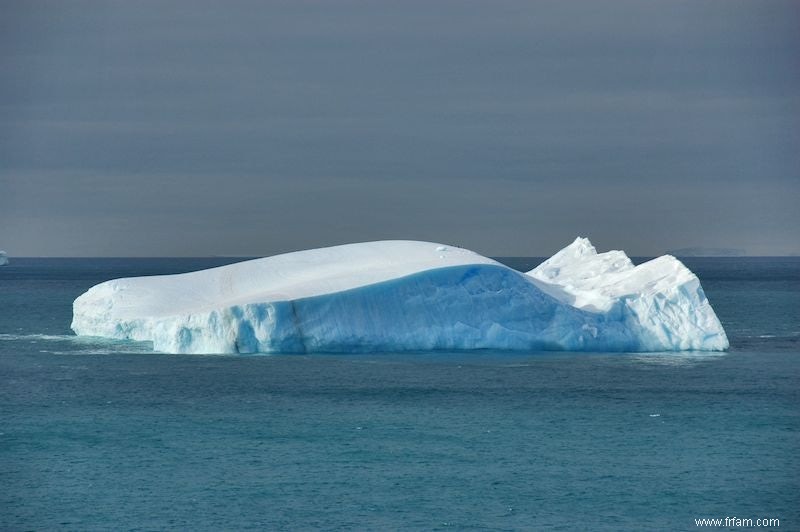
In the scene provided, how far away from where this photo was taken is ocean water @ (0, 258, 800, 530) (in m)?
20.5

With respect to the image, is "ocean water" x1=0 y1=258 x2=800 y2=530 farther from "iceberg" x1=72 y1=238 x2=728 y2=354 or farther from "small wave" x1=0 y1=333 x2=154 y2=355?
"small wave" x1=0 y1=333 x2=154 y2=355

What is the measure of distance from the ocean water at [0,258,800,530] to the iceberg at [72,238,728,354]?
0.77 m

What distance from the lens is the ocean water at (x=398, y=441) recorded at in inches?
805

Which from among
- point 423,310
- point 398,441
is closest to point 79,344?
point 423,310

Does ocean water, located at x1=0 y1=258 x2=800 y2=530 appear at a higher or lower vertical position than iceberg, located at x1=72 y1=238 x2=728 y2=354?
lower

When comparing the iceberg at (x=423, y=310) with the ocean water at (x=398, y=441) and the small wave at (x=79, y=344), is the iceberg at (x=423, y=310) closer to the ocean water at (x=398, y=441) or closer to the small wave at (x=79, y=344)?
the ocean water at (x=398, y=441)

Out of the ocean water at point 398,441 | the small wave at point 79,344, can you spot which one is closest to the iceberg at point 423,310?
the ocean water at point 398,441

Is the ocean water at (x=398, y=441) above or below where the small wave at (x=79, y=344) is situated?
below

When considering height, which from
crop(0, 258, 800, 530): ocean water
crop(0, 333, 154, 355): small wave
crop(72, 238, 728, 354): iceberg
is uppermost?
crop(72, 238, 728, 354): iceberg

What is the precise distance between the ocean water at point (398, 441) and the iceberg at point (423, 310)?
0.77 meters

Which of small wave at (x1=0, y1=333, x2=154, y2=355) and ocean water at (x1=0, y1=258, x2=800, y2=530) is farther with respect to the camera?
small wave at (x1=0, y1=333, x2=154, y2=355)

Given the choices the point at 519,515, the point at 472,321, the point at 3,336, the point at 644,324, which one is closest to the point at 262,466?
the point at 519,515

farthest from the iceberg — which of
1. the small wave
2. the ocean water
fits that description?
the small wave

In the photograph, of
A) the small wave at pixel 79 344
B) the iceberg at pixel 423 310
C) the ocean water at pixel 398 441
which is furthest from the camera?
the small wave at pixel 79 344
